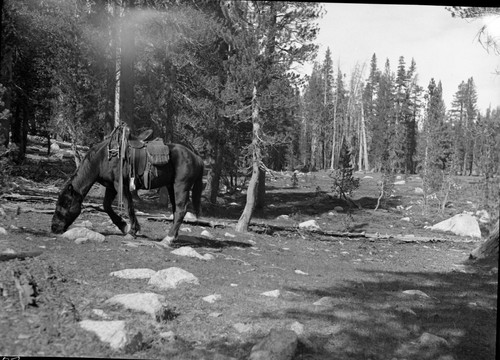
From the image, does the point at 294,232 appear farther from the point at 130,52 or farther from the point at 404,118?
the point at 404,118

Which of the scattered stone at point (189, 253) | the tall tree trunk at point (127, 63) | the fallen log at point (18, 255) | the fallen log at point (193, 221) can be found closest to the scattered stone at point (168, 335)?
the fallen log at point (18, 255)

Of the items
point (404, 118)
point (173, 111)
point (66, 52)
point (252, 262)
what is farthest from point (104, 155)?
point (404, 118)

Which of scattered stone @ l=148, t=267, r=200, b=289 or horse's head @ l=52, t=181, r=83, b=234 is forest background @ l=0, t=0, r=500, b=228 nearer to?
horse's head @ l=52, t=181, r=83, b=234

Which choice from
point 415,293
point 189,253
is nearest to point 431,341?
point 415,293

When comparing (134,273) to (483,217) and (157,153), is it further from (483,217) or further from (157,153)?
(483,217)

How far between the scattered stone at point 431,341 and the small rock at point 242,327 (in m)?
1.76

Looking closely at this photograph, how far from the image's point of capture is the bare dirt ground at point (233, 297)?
3.62 meters

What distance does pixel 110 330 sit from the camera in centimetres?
351

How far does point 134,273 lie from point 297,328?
2552 mm

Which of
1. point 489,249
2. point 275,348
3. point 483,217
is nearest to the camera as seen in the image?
point 275,348

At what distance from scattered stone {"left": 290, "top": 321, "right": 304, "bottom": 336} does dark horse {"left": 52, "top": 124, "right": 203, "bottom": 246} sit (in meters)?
4.29

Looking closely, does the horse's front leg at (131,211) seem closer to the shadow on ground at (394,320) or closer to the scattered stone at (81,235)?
the scattered stone at (81,235)

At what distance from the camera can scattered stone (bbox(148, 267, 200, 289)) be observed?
5.19m

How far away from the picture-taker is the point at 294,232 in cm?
1495
